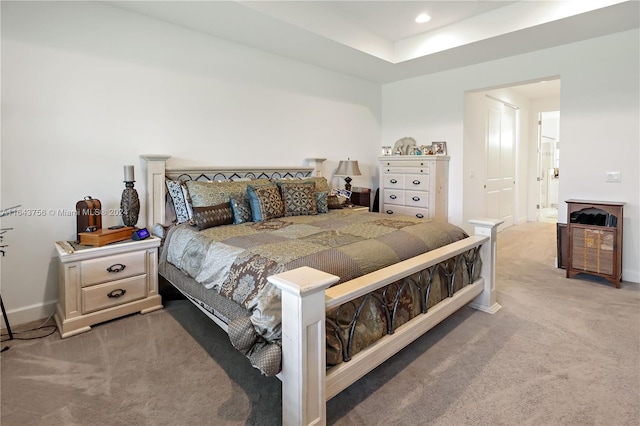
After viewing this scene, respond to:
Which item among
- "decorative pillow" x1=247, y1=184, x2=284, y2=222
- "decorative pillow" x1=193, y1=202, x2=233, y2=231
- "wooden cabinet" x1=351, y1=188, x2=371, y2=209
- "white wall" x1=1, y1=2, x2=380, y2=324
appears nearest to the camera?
"white wall" x1=1, y1=2, x2=380, y2=324

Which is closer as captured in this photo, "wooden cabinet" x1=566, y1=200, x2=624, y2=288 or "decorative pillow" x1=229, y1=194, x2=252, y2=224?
"decorative pillow" x1=229, y1=194, x2=252, y2=224

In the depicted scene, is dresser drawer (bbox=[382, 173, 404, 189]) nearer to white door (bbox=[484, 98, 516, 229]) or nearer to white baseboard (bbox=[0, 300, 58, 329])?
white door (bbox=[484, 98, 516, 229])

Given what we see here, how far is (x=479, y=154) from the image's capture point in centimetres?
554

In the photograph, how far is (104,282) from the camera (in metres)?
2.67

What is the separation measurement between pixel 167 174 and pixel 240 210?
87cm

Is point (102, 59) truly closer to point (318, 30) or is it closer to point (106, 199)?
point (106, 199)

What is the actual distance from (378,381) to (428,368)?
0.34m

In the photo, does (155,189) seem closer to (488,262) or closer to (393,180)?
(488,262)

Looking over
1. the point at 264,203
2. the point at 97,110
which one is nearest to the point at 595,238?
the point at 264,203

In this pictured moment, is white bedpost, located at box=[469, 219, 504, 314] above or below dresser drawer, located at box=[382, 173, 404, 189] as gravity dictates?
below

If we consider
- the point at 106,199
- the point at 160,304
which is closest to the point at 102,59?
the point at 106,199

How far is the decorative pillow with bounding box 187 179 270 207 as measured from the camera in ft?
10.0

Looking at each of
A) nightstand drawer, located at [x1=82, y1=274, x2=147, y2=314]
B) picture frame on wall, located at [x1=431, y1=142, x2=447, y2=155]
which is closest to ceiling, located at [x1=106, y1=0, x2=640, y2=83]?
picture frame on wall, located at [x1=431, y1=142, x2=447, y2=155]

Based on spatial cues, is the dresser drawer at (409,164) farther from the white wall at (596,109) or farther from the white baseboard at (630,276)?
the white baseboard at (630,276)
